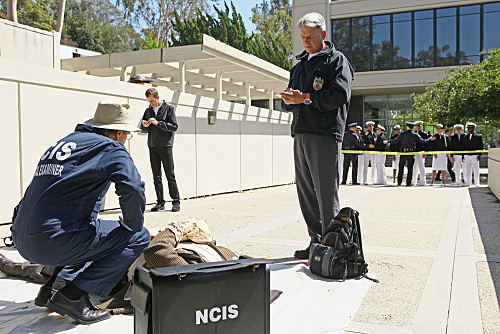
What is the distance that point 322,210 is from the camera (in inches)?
184

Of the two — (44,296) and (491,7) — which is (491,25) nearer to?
(491,7)

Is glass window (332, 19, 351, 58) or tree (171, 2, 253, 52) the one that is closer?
glass window (332, 19, 351, 58)

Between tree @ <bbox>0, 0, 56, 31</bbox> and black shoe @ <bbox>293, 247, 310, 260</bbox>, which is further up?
tree @ <bbox>0, 0, 56, 31</bbox>

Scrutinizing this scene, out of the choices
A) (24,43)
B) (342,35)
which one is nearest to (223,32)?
(342,35)

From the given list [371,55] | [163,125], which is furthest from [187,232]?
[371,55]

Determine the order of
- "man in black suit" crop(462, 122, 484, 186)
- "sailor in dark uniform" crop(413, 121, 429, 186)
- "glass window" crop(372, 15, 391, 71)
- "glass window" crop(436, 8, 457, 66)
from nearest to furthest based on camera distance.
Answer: "man in black suit" crop(462, 122, 484, 186) < "sailor in dark uniform" crop(413, 121, 429, 186) < "glass window" crop(436, 8, 457, 66) < "glass window" crop(372, 15, 391, 71)

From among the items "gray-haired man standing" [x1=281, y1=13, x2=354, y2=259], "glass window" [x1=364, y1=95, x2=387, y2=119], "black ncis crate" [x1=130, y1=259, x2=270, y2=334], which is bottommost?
"black ncis crate" [x1=130, y1=259, x2=270, y2=334]

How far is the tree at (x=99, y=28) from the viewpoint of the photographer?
54.8 m

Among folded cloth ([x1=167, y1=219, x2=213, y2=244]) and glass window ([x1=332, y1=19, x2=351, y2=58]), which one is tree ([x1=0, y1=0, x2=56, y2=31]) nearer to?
glass window ([x1=332, y1=19, x2=351, y2=58])

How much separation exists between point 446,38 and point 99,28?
1550 inches

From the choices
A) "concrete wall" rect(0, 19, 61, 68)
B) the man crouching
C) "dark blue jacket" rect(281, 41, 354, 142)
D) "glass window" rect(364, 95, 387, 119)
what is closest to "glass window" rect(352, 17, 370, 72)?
"glass window" rect(364, 95, 387, 119)

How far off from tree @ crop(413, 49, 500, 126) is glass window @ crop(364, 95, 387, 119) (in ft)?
54.9

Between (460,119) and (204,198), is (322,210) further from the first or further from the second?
(460,119)

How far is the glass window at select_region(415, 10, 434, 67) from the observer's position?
33.1 m
